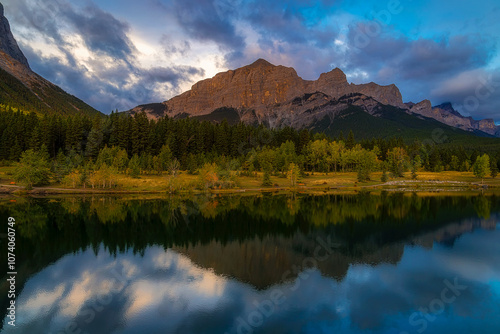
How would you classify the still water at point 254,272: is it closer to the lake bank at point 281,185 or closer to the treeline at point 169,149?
the lake bank at point 281,185

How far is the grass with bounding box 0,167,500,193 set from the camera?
277 feet

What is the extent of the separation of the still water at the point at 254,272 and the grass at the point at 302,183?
3000cm

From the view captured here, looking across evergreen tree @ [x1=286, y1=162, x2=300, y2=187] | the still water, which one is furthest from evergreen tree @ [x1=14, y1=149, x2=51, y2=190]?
evergreen tree @ [x1=286, y1=162, x2=300, y2=187]

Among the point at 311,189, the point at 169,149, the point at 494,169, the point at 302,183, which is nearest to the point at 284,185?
the point at 302,183

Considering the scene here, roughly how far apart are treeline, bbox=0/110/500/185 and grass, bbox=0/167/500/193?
4189 mm

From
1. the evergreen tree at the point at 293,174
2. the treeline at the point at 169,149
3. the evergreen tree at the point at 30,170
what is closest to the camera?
the evergreen tree at the point at 30,170

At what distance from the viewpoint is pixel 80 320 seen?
62.3ft

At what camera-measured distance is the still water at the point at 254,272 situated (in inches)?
754

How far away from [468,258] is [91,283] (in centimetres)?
3879

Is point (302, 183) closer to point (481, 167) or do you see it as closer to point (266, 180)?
point (266, 180)

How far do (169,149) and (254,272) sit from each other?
286 ft

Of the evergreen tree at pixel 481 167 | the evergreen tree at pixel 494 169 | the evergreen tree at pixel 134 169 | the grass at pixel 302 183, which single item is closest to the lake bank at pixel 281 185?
the grass at pixel 302 183

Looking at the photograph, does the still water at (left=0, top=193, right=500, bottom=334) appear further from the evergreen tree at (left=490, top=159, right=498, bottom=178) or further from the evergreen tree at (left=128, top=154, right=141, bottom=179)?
the evergreen tree at (left=490, top=159, right=498, bottom=178)

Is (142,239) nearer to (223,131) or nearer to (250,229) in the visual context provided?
(250,229)
